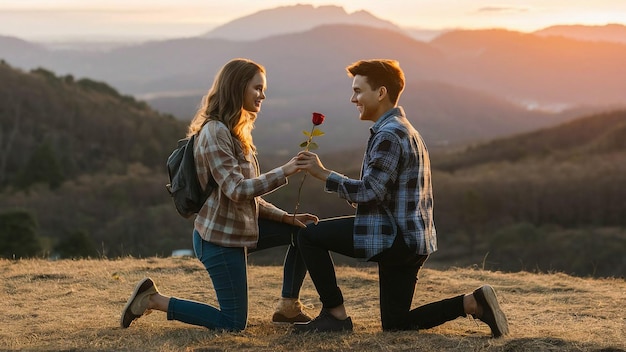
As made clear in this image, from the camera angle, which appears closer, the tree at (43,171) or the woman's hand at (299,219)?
the woman's hand at (299,219)

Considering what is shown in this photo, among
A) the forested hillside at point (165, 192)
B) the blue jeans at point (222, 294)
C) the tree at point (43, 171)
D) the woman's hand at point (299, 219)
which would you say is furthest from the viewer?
the tree at point (43, 171)

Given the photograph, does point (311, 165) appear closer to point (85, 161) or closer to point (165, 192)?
point (165, 192)

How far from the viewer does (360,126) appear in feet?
646

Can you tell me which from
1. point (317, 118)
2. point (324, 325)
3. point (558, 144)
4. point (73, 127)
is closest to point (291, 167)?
point (317, 118)

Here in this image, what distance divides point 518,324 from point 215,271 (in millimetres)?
2425

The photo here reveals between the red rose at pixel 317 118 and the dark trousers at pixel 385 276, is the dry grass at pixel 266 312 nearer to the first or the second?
the dark trousers at pixel 385 276

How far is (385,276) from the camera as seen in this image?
511 centimetres

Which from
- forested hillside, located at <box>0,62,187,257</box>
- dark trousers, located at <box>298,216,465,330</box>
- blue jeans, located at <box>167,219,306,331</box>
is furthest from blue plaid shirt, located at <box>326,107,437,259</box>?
forested hillside, located at <box>0,62,187,257</box>

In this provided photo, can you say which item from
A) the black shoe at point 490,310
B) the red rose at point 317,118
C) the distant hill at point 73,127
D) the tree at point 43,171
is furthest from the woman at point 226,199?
the distant hill at point 73,127

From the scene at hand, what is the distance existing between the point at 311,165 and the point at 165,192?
61.2m

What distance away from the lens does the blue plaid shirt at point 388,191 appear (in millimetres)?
4828

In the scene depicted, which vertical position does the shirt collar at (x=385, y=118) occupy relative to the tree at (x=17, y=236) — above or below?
above

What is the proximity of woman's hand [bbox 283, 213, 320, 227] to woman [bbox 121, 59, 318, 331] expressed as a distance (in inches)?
8.7

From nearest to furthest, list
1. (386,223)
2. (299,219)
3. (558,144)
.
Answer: (386,223) < (299,219) < (558,144)
